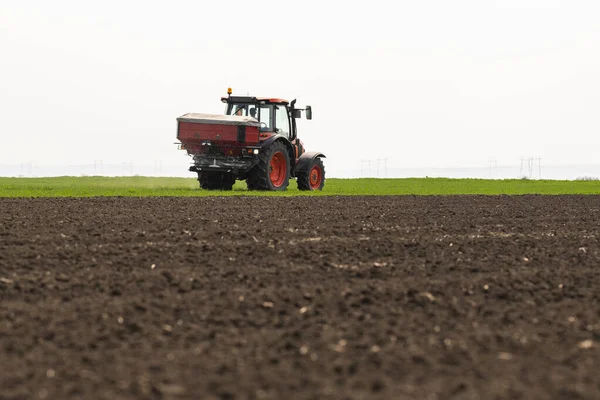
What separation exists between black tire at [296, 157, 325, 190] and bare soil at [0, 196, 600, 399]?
1182 cm

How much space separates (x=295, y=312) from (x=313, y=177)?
1812cm

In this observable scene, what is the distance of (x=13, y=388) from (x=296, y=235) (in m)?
6.38

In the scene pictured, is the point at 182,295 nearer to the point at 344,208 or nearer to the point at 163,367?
the point at 163,367

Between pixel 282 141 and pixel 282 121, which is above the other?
pixel 282 121

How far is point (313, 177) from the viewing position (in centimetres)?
2383

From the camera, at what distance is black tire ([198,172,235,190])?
23383 mm

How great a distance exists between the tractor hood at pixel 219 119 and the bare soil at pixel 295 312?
9471 mm

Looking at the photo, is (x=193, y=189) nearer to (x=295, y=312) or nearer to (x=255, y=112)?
(x=255, y=112)

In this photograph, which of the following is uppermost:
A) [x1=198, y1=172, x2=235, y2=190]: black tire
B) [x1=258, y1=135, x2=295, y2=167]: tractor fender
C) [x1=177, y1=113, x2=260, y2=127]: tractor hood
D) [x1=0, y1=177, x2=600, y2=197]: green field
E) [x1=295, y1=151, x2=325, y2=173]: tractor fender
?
[x1=177, y1=113, x2=260, y2=127]: tractor hood

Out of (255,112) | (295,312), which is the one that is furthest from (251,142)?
(295,312)

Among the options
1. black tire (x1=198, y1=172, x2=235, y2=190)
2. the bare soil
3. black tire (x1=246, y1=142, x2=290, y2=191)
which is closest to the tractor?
black tire (x1=246, y1=142, x2=290, y2=191)

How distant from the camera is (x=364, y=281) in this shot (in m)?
7.00

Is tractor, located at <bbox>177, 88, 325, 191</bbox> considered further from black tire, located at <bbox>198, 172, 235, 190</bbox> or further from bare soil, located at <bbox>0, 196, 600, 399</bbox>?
bare soil, located at <bbox>0, 196, 600, 399</bbox>

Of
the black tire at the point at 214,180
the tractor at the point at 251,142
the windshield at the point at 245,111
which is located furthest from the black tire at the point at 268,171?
the black tire at the point at 214,180
